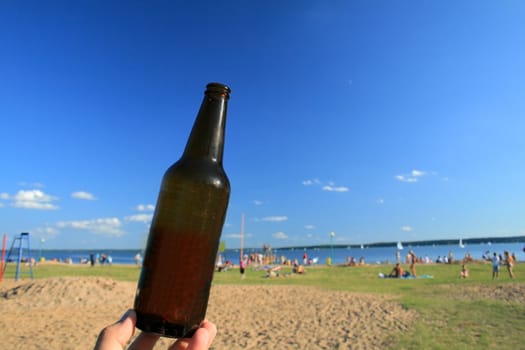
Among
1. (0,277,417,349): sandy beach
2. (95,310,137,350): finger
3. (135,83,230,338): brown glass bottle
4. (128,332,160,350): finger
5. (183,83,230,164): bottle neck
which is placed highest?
(183,83,230,164): bottle neck

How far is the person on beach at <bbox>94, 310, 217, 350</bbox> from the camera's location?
4.76 ft

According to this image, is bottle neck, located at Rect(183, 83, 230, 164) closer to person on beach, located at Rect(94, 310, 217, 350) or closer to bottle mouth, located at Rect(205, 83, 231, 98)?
bottle mouth, located at Rect(205, 83, 231, 98)

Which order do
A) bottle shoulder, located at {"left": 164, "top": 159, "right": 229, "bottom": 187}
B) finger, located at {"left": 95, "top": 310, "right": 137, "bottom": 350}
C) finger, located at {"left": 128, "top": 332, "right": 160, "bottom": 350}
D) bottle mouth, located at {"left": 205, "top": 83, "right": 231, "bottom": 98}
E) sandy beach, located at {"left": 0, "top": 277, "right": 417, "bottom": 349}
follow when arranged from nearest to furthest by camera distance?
finger, located at {"left": 95, "top": 310, "right": 137, "bottom": 350} < finger, located at {"left": 128, "top": 332, "right": 160, "bottom": 350} < bottle shoulder, located at {"left": 164, "top": 159, "right": 229, "bottom": 187} < bottle mouth, located at {"left": 205, "top": 83, "right": 231, "bottom": 98} < sandy beach, located at {"left": 0, "top": 277, "right": 417, "bottom": 349}

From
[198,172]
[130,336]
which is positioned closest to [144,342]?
[130,336]

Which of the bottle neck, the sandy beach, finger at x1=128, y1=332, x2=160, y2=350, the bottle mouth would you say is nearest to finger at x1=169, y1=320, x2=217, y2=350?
finger at x1=128, y1=332, x2=160, y2=350

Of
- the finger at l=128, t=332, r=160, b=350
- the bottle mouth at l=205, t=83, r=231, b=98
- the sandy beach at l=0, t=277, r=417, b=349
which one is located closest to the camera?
the finger at l=128, t=332, r=160, b=350

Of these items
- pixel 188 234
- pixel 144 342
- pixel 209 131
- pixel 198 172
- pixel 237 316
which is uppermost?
pixel 209 131

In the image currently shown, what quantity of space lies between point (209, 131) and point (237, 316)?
10.8 m

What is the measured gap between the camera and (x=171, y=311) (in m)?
1.62

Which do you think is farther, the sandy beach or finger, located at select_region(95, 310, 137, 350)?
the sandy beach

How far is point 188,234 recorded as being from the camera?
1.68m

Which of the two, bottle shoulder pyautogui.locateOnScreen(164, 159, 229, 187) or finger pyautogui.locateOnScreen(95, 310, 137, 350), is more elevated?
bottle shoulder pyautogui.locateOnScreen(164, 159, 229, 187)

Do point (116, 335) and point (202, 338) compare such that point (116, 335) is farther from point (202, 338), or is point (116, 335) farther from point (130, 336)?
point (202, 338)

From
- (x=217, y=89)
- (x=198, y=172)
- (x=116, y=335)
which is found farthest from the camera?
(x=217, y=89)
